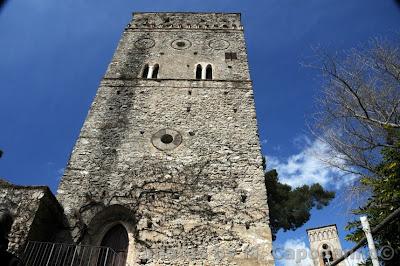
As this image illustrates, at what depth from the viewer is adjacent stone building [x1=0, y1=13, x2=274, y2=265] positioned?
25.5 feet

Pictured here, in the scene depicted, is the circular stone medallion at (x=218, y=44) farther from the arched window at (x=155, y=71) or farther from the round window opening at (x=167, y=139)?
the round window opening at (x=167, y=139)

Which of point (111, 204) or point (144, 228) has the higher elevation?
point (111, 204)

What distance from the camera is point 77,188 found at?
8.80m

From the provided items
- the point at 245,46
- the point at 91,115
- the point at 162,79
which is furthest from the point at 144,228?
the point at 245,46

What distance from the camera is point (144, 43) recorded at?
49.3 ft

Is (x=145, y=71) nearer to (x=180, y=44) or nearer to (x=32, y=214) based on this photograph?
(x=180, y=44)

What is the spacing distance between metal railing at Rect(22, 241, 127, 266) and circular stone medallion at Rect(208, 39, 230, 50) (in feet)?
33.3

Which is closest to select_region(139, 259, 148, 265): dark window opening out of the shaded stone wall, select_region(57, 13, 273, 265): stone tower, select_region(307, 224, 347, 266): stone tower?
select_region(57, 13, 273, 265): stone tower

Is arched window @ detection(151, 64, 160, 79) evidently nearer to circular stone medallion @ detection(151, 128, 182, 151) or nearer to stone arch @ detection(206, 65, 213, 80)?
stone arch @ detection(206, 65, 213, 80)

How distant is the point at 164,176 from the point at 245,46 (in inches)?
329

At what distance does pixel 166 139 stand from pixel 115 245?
11.6ft

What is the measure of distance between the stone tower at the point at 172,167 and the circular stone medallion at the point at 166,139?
1.3 inches

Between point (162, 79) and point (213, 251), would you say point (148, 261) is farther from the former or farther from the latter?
point (162, 79)

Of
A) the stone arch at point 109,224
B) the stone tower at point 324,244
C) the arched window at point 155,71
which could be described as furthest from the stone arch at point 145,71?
the stone tower at point 324,244
